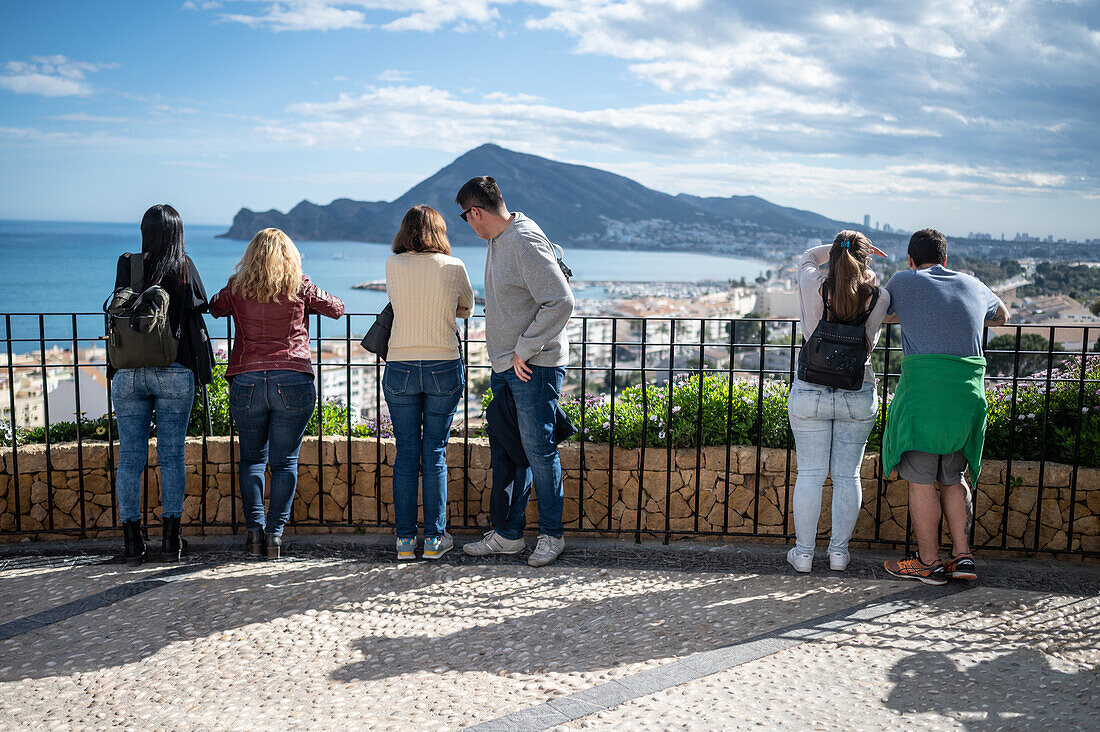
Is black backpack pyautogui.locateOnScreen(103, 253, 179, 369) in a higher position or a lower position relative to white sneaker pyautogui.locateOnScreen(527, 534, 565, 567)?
higher

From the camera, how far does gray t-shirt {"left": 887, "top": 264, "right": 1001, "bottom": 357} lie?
3582mm

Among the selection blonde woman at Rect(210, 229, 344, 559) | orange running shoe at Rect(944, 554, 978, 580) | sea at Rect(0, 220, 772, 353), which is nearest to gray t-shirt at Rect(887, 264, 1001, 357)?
orange running shoe at Rect(944, 554, 978, 580)

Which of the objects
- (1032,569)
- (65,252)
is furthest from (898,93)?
(65,252)

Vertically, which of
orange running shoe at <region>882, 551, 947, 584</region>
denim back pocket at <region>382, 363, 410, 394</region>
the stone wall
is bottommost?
orange running shoe at <region>882, 551, 947, 584</region>

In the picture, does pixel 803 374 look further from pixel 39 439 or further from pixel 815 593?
pixel 39 439

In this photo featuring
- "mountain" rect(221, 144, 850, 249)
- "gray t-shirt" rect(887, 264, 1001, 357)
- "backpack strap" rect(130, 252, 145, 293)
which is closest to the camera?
"gray t-shirt" rect(887, 264, 1001, 357)

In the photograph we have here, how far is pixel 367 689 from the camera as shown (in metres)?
2.81

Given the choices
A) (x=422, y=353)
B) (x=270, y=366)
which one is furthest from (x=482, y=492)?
(x=270, y=366)

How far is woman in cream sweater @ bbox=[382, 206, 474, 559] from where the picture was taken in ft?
12.8

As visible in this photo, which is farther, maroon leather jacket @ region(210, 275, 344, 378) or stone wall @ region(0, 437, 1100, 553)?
stone wall @ region(0, 437, 1100, 553)

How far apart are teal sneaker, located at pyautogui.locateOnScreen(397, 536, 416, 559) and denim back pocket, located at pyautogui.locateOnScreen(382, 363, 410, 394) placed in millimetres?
781

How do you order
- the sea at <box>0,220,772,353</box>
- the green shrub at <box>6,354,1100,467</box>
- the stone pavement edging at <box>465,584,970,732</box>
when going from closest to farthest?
the stone pavement edging at <box>465,584,970,732</box>
the green shrub at <box>6,354,1100,467</box>
the sea at <box>0,220,772,353</box>

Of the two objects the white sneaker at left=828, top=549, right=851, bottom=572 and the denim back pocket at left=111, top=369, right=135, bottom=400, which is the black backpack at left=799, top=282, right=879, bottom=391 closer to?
the white sneaker at left=828, top=549, right=851, bottom=572

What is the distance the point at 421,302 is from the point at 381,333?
0.27m
